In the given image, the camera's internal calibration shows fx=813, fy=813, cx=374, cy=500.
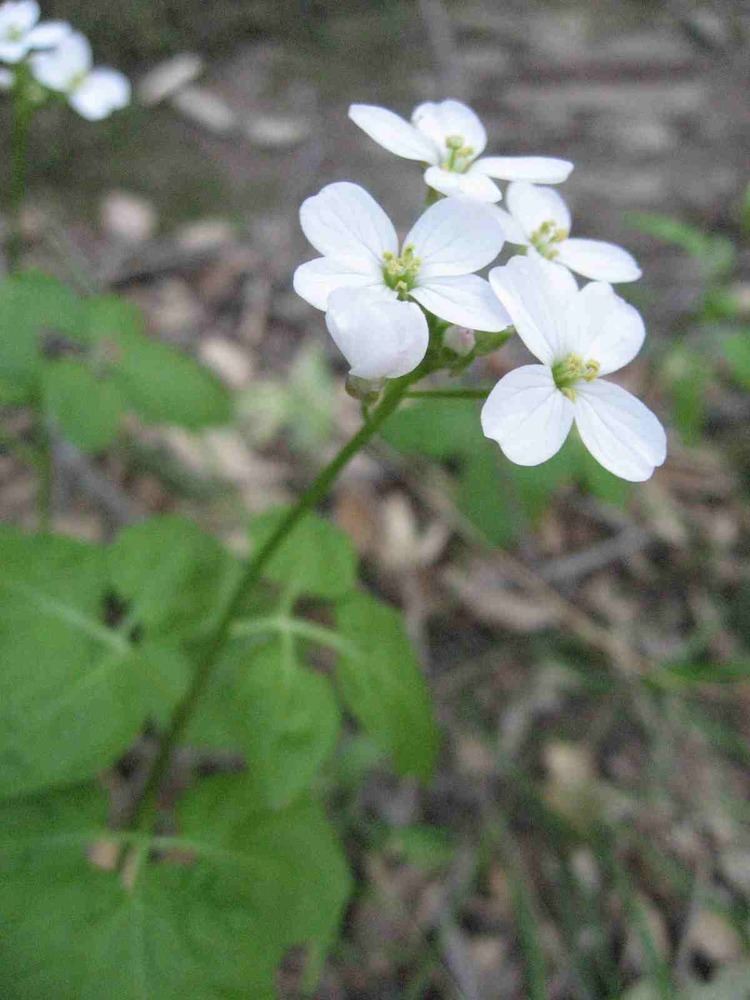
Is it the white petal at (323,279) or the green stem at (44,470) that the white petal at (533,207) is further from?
the green stem at (44,470)

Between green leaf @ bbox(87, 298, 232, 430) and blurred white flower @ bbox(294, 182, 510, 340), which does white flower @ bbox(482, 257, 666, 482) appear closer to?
blurred white flower @ bbox(294, 182, 510, 340)

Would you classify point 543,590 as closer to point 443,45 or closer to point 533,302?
point 533,302

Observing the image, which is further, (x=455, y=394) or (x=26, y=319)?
(x=26, y=319)

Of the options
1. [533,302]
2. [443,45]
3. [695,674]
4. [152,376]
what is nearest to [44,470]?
[152,376]

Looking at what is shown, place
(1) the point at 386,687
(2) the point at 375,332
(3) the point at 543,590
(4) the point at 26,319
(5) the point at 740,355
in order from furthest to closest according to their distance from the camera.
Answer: (3) the point at 543,590, (5) the point at 740,355, (4) the point at 26,319, (1) the point at 386,687, (2) the point at 375,332

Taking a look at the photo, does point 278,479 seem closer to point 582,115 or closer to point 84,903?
point 84,903

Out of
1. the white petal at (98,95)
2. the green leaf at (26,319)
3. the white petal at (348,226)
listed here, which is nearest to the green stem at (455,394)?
the white petal at (348,226)
